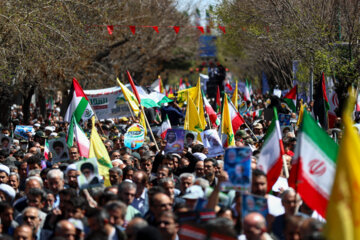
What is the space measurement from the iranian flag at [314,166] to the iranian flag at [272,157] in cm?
66

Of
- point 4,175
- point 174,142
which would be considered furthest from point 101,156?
point 174,142

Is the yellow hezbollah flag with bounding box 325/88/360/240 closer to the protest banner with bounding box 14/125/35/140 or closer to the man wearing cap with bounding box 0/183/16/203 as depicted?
the man wearing cap with bounding box 0/183/16/203

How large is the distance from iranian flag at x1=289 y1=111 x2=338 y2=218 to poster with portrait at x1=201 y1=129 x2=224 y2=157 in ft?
17.1

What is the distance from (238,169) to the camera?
282 inches

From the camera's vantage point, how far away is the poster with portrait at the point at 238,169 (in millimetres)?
7047

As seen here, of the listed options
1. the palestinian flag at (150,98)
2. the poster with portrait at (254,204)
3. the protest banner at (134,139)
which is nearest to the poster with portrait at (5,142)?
the protest banner at (134,139)

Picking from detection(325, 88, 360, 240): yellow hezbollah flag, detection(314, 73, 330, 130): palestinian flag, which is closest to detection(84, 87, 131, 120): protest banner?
detection(314, 73, 330, 130): palestinian flag

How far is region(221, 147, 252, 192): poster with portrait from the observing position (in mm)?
7047

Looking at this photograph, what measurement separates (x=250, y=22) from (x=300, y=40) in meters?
5.56

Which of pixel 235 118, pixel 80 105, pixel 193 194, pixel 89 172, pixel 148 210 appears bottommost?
pixel 148 210

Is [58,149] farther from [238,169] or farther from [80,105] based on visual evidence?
[238,169]

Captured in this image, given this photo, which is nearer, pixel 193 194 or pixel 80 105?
pixel 193 194

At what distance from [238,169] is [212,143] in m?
5.37

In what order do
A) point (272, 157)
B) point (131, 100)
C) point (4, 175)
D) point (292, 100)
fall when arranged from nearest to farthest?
point (272, 157)
point (4, 175)
point (131, 100)
point (292, 100)
